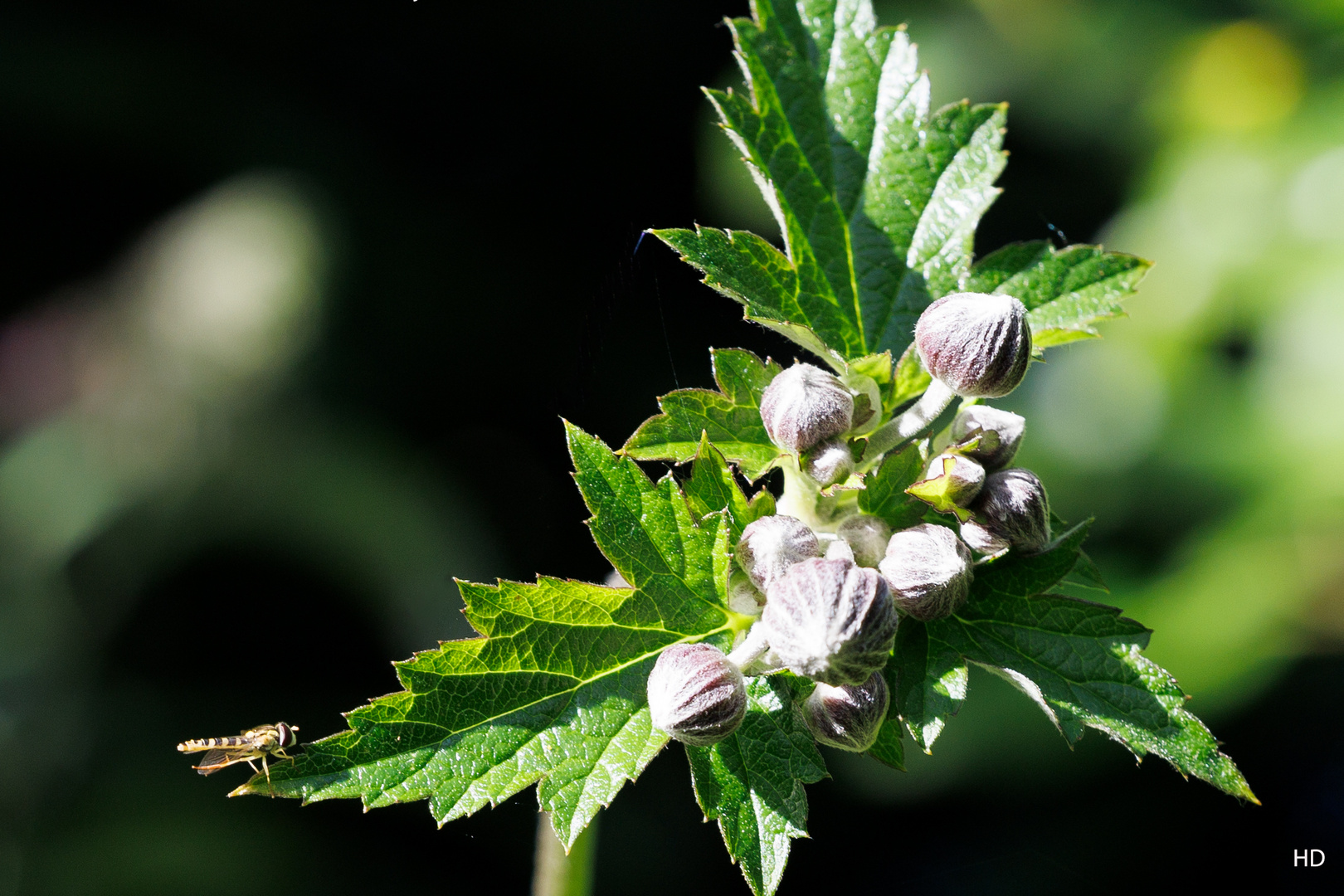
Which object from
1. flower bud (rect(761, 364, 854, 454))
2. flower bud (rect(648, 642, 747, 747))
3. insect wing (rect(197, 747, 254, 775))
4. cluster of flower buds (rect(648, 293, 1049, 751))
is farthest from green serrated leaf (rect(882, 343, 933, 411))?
insect wing (rect(197, 747, 254, 775))

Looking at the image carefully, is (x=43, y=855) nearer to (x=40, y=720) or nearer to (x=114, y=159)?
(x=40, y=720)

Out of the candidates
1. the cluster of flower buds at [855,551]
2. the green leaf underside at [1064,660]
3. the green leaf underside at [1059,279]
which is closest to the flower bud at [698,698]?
the cluster of flower buds at [855,551]

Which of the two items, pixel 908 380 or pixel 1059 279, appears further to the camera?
pixel 1059 279

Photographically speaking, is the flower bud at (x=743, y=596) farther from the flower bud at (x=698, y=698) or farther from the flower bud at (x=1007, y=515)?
the flower bud at (x=1007, y=515)

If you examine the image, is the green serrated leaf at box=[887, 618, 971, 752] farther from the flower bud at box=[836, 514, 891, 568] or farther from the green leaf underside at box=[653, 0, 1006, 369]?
the green leaf underside at box=[653, 0, 1006, 369]

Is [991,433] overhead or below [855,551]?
overhead

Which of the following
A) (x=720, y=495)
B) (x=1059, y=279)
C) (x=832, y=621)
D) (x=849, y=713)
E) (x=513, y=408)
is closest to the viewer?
(x=832, y=621)

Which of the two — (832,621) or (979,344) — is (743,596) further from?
(979,344)

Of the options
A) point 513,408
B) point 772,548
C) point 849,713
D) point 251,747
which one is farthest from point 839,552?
point 513,408

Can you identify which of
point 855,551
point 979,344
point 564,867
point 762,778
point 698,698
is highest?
point 979,344
